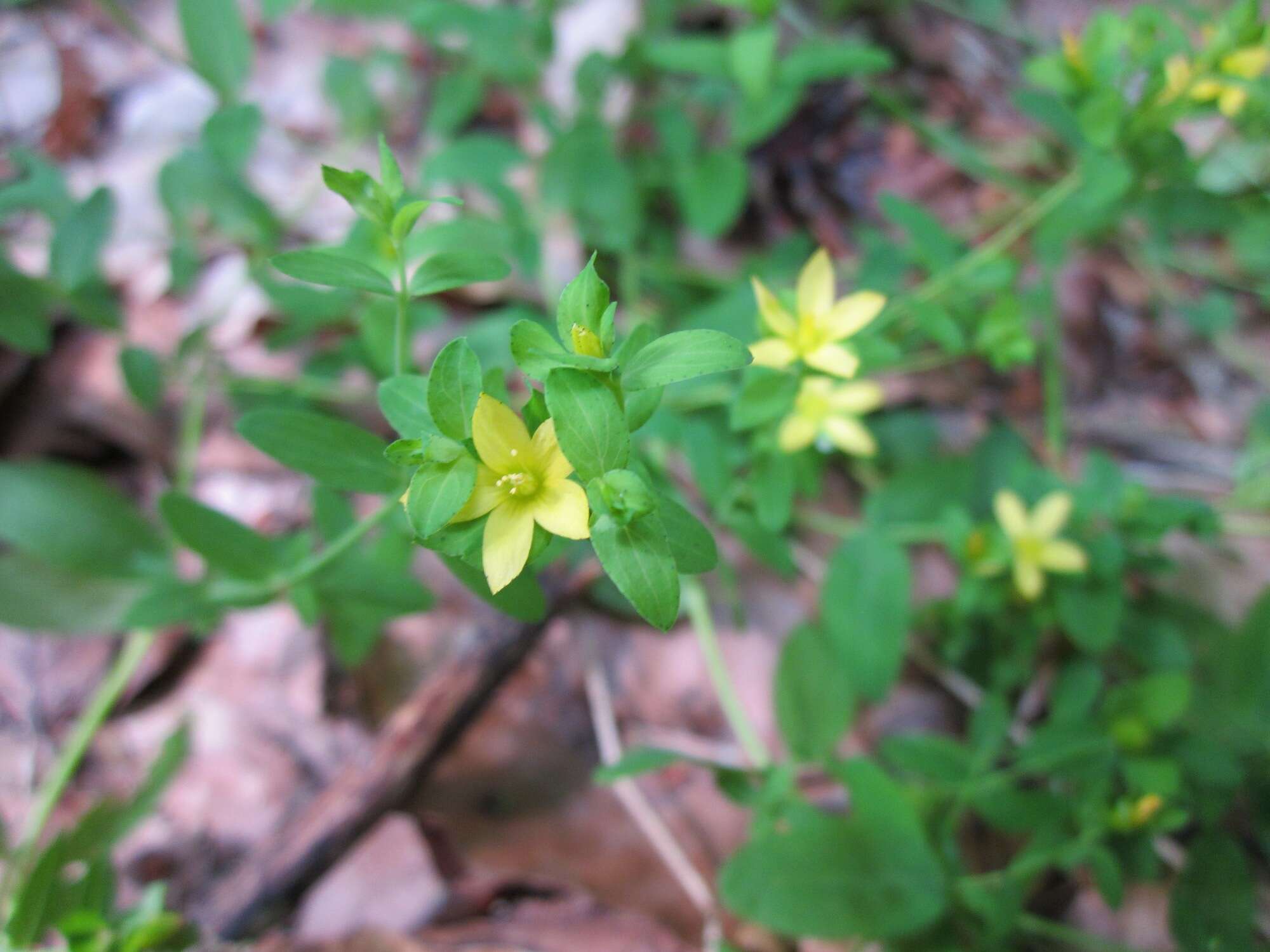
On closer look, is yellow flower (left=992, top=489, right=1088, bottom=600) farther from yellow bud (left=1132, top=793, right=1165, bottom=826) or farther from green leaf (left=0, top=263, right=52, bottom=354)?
green leaf (left=0, top=263, right=52, bottom=354)

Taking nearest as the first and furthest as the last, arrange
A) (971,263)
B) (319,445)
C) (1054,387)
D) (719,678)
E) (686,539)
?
(686,539)
(319,445)
(971,263)
(719,678)
(1054,387)

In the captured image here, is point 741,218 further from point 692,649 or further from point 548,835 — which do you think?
point 548,835

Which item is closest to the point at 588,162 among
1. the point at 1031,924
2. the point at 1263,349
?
the point at 1031,924

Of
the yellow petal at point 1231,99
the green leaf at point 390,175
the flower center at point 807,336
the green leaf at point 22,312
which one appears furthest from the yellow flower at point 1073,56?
the green leaf at point 22,312

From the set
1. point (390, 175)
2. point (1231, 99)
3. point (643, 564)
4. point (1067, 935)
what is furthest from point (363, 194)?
point (1067, 935)

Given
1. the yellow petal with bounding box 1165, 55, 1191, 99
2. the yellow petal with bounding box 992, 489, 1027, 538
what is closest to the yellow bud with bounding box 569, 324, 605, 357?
the yellow petal with bounding box 992, 489, 1027, 538

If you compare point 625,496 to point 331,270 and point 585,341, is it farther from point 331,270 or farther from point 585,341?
point 331,270
